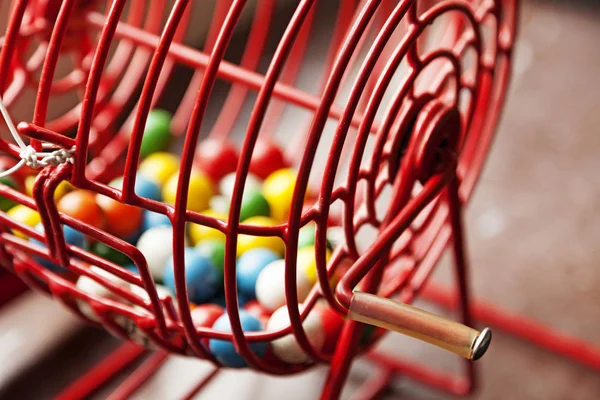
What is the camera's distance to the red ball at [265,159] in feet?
3.81

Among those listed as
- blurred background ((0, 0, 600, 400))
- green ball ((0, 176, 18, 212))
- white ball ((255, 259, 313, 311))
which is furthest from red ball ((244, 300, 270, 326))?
blurred background ((0, 0, 600, 400))

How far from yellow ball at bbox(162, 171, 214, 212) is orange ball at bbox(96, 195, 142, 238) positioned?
0.21 ft

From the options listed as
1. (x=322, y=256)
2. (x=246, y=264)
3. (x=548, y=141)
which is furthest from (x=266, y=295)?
(x=548, y=141)

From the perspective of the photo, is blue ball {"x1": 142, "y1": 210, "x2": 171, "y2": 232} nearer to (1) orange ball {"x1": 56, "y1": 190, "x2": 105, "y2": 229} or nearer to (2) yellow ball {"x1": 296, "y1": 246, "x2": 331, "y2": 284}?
(1) orange ball {"x1": 56, "y1": 190, "x2": 105, "y2": 229}

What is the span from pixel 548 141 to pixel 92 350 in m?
1.24

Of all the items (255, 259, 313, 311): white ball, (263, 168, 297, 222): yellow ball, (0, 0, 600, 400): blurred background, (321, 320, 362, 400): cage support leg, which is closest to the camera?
(321, 320, 362, 400): cage support leg

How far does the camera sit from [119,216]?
3.25ft

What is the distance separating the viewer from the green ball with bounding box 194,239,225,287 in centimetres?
97

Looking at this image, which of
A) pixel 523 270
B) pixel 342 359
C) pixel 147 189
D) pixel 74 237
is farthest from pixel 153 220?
pixel 523 270

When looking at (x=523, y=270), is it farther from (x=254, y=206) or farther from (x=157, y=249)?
(x=157, y=249)

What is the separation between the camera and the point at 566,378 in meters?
1.37

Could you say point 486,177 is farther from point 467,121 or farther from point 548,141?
point 467,121

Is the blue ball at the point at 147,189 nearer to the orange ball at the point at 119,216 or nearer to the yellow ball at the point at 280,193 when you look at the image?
the orange ball at the point at 119,216

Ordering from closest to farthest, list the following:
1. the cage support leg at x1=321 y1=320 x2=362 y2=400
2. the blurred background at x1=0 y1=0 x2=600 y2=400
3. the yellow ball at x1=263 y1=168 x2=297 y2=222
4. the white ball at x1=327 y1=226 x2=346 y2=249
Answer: the cage support leg at x1=321 y1=320 x2=362 y2=400 → the white ball at x1=327 y1=226 x2=346 y2=249 → the yellow ball at x1=263 y1=168 x2=297 y2=222 → the blurred background at x1=0 y1=0 x2=600 y2=400
